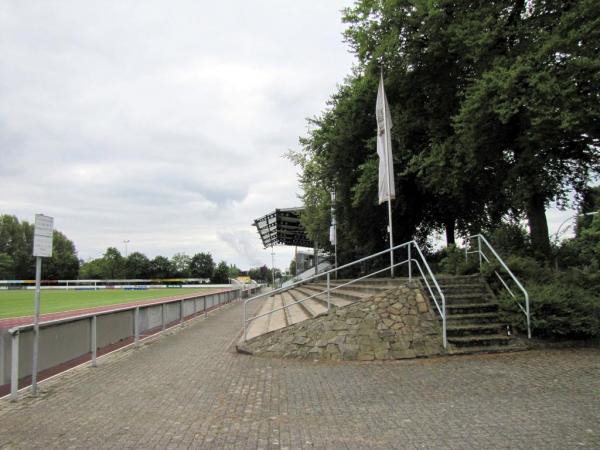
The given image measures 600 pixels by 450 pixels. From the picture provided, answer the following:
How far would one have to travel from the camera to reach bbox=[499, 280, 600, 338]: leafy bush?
9.20 metres

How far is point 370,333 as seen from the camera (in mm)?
9500

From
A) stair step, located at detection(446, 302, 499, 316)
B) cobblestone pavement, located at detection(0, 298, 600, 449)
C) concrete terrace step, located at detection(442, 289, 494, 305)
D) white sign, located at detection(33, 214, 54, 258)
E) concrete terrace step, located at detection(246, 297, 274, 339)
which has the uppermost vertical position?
white sign, located at detection(33, 214, 54, 258)

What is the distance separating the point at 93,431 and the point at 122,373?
3.52 metres

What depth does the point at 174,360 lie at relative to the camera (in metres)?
9.94

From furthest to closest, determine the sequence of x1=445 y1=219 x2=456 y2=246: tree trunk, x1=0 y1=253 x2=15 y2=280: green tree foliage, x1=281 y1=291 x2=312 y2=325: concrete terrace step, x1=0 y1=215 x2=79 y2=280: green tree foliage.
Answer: x1=0 y1=215 x2=79 y2=280: green tree foliage, x1=0 y1=253 x2=15 y2=280: green tree foliage, x1=445 y1=219 x2=456 y2=246: tree trunk, x1=281 y1=291 x2=312 y2=325: concrete terrace step

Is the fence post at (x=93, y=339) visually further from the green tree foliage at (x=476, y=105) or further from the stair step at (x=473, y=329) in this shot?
the green tree foliage at (x=476, y=105)

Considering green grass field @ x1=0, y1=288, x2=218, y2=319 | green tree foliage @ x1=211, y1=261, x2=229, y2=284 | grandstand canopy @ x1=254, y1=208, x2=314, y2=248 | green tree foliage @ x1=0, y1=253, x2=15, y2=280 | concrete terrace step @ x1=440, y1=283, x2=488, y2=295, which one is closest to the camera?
concrete terrace step @ x1=440, y1=283, x2=488, y2=295

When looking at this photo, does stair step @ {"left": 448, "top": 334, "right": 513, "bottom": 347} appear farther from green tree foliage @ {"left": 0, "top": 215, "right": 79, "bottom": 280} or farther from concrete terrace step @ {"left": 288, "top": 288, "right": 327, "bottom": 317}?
green tree foliage @ {"left": 0, "top": 215, "right": 79, "bottom": 280}

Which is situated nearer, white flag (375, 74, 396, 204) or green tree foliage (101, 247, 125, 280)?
white flag (375, 74, 396, 204)

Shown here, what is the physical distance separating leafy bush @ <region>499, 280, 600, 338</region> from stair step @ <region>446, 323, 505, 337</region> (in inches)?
11.4

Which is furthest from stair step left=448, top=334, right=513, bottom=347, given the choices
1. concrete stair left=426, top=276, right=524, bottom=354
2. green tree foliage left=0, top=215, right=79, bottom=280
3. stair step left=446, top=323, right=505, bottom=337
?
green tree foliage left=0, top=215, right=79, bottom=280

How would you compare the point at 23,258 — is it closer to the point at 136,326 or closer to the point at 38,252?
the point at 136,326

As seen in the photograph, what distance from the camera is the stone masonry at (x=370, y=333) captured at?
30.5 ft

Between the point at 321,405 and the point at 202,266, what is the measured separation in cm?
12775
